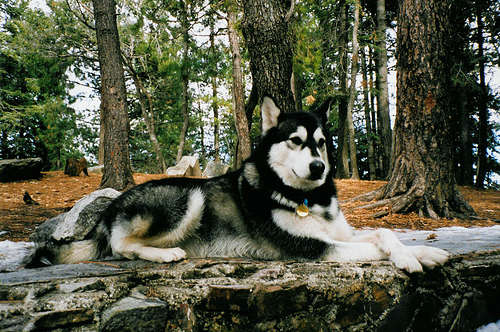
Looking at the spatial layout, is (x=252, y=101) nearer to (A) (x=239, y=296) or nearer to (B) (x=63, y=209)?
(B) (x=63, y=209)

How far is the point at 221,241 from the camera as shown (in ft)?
8.63

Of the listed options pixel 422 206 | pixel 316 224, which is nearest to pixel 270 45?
pixel 316 224

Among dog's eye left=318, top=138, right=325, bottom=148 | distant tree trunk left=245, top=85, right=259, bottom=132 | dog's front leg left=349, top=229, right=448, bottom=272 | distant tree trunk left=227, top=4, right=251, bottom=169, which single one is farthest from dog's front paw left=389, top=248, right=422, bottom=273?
distant tree trunk left=227, top=4, right=251, bottom=169

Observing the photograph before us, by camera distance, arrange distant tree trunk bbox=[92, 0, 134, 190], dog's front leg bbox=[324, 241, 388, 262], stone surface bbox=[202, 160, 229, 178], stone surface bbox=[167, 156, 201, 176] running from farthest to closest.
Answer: stone surface bbox=[202, 160, 229, 178] < stone surface bbox=[167, 156, 201, 176] < distant tree trunk bbox=[92, 0, 134, 190] < dog's front leg bbox=[324, 241, 388, 262]

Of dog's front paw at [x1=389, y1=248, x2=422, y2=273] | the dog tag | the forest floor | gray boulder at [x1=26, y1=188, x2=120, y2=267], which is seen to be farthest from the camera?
the forest floor

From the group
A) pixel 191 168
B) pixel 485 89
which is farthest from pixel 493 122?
pixel 191 168

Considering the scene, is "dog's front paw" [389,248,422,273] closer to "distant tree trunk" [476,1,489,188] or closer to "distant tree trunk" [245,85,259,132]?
"distant tree trunk" [245,85,259,132]

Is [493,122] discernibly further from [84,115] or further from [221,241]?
[84,115]

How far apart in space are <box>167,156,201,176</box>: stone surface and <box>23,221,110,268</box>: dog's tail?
11396 millimetres

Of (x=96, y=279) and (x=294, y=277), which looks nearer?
(x=96, y=279)

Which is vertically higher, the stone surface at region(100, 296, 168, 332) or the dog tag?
the dog tag

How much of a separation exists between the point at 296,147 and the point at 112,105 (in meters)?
5.26

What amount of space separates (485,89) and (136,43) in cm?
1791

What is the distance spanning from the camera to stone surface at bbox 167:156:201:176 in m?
14.1
